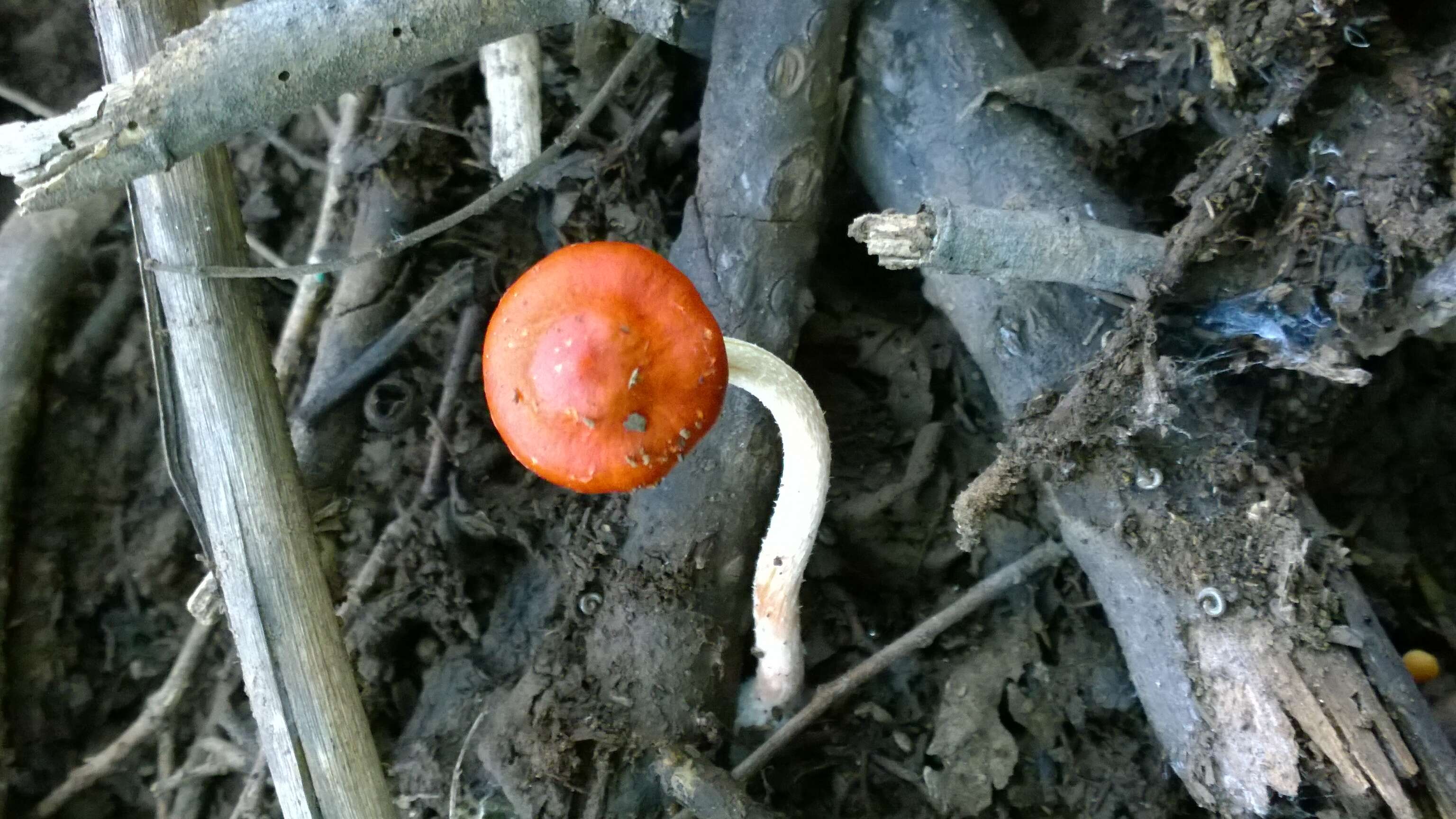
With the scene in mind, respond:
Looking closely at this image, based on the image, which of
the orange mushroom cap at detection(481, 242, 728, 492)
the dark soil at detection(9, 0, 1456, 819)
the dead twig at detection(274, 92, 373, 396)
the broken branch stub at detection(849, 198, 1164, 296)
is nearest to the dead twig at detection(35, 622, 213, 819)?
the dark soil at detection(9, 0, 1456, 819)

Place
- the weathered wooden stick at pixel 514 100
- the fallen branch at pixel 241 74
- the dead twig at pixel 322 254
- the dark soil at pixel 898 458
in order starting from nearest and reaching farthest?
1. the fallen branch at pixel 241 74
2. the dark soil at pixel 898 458
3. the weathered wooden stick at pixel 514 100
4. the dead twig at pixel 322 254

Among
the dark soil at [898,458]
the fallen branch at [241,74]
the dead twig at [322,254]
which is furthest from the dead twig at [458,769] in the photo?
the fallen branch at [241,74]

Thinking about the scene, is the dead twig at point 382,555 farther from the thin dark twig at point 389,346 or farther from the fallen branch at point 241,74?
the fallen branch at point 241,74

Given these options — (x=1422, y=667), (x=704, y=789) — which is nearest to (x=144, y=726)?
(x=704, y=789)

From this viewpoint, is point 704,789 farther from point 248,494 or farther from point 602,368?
point 248,494

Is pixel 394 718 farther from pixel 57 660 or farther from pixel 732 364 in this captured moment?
pixel 732 364

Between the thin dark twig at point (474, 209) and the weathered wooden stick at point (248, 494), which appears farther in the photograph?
the thin dark twig at point (474, 209)

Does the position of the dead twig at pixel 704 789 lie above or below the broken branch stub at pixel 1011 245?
below
